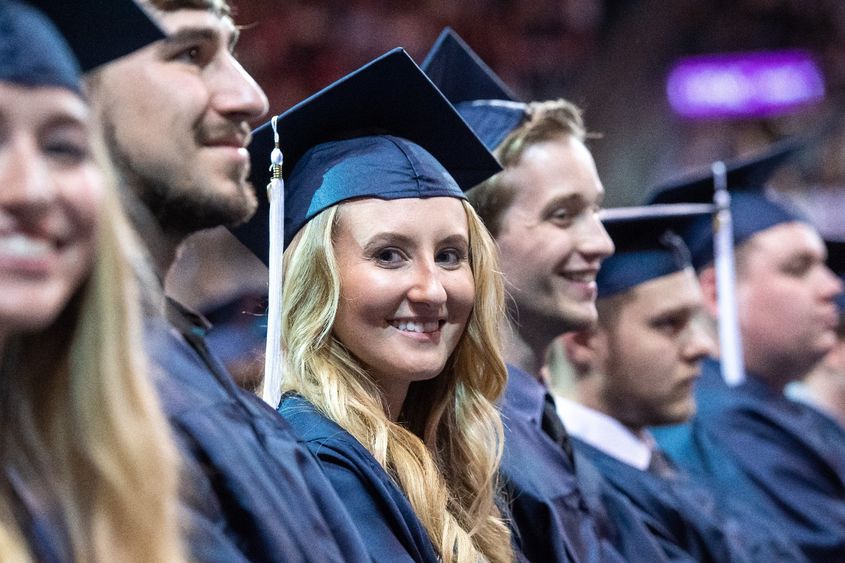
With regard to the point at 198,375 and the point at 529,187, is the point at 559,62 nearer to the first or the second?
the point at 529,187

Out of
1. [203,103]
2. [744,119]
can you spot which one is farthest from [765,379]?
[744,119]

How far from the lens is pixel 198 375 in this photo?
166cm

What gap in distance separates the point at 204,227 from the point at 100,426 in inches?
31.8

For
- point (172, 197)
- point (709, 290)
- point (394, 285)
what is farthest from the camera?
point (709, 290)

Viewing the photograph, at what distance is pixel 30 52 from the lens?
44.1 inches

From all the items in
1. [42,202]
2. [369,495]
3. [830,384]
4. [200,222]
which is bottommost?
[830,384]

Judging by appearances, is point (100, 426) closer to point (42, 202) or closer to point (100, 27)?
point (42, 202)

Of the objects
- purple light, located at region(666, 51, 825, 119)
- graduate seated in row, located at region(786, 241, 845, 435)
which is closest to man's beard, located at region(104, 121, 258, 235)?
graduate seated in row, located at region(786, 241, 845, 435)

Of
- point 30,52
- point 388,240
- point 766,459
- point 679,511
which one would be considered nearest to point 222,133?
point 388,240

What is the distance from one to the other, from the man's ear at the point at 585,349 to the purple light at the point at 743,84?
8755mm

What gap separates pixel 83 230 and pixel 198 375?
22.6 inches

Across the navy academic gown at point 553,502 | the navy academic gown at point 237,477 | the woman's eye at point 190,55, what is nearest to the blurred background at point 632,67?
the navy academic gown at point 553,502

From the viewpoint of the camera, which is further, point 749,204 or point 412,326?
point 749,204

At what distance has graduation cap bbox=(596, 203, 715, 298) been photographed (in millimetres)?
3383
